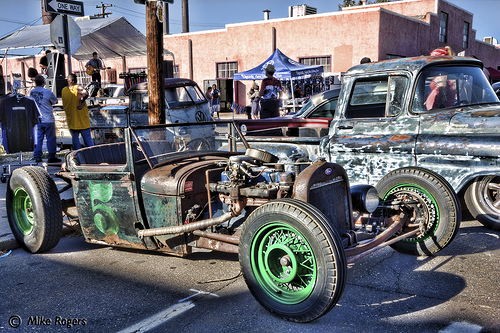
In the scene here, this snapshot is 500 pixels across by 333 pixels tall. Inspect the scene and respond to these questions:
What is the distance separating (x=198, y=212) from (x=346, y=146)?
2352mm

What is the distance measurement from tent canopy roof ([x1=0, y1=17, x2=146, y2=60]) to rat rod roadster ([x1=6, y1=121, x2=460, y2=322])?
14.1m

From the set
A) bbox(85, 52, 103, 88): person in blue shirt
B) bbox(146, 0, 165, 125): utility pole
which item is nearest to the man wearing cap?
bbox(146, 0, 165, 125): utility pole

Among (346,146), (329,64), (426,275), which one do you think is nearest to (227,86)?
(329,64)

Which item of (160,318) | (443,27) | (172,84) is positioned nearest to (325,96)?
(172,84)

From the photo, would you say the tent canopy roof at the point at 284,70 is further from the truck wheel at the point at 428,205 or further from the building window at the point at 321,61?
the truck wheel at the point at 428,205

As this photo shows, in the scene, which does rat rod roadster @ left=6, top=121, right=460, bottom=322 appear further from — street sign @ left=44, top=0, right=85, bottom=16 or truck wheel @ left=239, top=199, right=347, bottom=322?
street sign @ left=44, top=0, right=85, bottom=16

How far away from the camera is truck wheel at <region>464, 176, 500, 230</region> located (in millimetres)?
5051

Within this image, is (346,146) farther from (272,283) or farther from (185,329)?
(185,329)

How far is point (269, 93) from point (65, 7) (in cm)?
447

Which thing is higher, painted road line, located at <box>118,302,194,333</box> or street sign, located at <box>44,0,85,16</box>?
street sign, located at <box>44,0,85,16</box>

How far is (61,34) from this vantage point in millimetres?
8633

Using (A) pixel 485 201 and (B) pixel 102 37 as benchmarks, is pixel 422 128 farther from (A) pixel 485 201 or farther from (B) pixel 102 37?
(B) pixel 102 37

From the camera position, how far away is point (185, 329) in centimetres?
314
